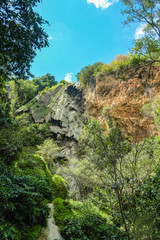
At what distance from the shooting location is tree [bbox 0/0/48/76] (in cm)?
367

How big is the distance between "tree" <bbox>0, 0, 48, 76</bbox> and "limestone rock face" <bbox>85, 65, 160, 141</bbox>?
30.1 ft

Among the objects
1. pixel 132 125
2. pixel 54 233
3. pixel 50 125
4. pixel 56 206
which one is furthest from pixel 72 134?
pixel 54 233

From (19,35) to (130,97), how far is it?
514 inches

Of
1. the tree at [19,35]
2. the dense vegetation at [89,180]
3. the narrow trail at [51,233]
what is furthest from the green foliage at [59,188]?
the tree at [19,35]

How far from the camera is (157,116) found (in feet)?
33.4

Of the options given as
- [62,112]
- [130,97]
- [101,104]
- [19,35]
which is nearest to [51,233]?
[19,35]

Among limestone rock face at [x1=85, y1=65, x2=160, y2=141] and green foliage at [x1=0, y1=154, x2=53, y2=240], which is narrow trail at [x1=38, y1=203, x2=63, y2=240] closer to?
green foliage at [x1=0, y1=154, x2=53, y2=240]

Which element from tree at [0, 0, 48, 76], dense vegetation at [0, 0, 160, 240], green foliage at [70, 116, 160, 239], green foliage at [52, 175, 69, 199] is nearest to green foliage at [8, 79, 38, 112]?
green foliage at [52, 175, 69, 199]

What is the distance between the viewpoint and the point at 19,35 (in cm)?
400

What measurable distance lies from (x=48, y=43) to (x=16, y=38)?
1.09 m

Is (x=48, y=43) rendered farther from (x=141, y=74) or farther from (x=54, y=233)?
(x=141, y=74)

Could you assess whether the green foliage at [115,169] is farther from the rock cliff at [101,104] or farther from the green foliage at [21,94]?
the green foliage at [21,94]

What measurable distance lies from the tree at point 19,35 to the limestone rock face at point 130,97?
9184 mm

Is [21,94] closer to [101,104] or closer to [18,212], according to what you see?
[101,104]
